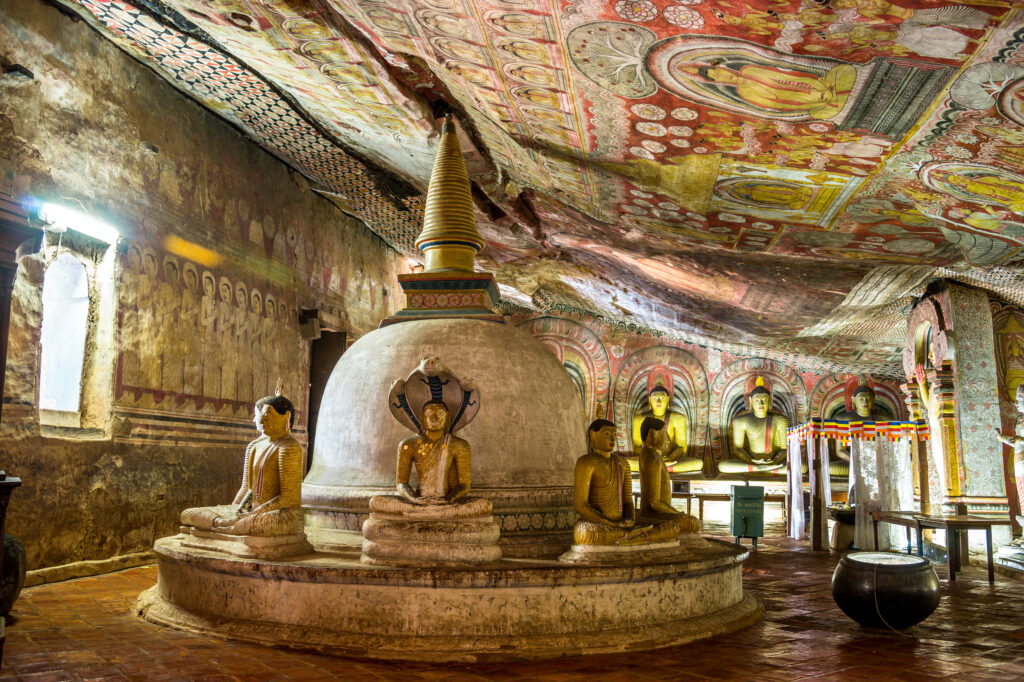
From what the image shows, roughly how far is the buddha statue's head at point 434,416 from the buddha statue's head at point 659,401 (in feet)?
44.0

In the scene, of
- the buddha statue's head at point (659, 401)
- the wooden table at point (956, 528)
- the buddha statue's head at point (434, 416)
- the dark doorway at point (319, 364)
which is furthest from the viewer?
the buddha statue's head at point (659, 401)

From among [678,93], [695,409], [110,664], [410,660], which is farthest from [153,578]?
[695,409]

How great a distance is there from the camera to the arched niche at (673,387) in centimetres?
1883

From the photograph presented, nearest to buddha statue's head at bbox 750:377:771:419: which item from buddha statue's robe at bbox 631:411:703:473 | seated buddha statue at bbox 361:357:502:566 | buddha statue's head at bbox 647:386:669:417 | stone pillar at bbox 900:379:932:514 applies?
buddha statue's robe at bbox 631:411:703:473

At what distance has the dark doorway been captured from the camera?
13180mm

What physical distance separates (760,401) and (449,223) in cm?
1237

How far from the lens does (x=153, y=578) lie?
7.69 m

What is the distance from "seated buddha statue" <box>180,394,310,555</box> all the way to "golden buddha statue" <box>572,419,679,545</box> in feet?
6.78

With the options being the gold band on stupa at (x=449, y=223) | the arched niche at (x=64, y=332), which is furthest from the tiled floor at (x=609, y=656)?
the gold band on stupa at (x=449, y=223)

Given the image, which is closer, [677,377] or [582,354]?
[677,377]

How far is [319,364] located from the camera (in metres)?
13.3

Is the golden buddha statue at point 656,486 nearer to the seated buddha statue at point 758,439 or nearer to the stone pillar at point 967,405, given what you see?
the stone pillar at point 967,405

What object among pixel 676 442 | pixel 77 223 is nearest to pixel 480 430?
pixel 77 223

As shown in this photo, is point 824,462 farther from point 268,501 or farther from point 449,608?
point 268,501
